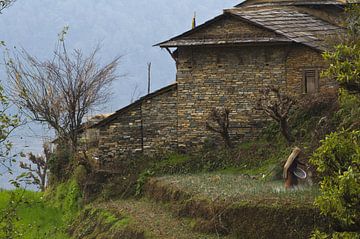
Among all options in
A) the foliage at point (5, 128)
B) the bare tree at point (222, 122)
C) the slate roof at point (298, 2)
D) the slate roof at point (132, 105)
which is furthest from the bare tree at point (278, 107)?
the foliage at point (5, 128)

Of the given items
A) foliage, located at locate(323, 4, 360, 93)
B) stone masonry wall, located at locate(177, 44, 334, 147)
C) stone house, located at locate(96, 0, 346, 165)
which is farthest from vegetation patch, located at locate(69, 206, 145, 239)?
foliage, located at locate(323, 4, 360, 93)

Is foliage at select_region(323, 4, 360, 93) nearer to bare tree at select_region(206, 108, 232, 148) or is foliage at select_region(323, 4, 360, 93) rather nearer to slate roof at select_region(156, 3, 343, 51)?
slate roof at select_region(156, 3, 343, 51)

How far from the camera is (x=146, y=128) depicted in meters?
22.9

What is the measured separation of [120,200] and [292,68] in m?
7.00

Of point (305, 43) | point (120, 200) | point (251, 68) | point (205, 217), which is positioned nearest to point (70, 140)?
point (120, 200)

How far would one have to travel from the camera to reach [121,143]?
22.9 metres

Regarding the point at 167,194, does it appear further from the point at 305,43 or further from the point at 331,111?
the point at 305,43

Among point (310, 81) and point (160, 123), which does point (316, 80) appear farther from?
point (160, 123)

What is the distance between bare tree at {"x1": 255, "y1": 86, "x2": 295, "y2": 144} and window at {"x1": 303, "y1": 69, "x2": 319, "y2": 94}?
109 centimetres

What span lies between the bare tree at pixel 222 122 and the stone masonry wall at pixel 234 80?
0.42 metres

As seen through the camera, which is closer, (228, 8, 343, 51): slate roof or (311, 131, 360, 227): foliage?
(311, 131, 360, 227): foliage

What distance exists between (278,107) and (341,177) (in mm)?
11485

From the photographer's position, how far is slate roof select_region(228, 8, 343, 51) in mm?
21844

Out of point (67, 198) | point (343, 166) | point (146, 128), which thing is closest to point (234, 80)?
point (146, 128)
